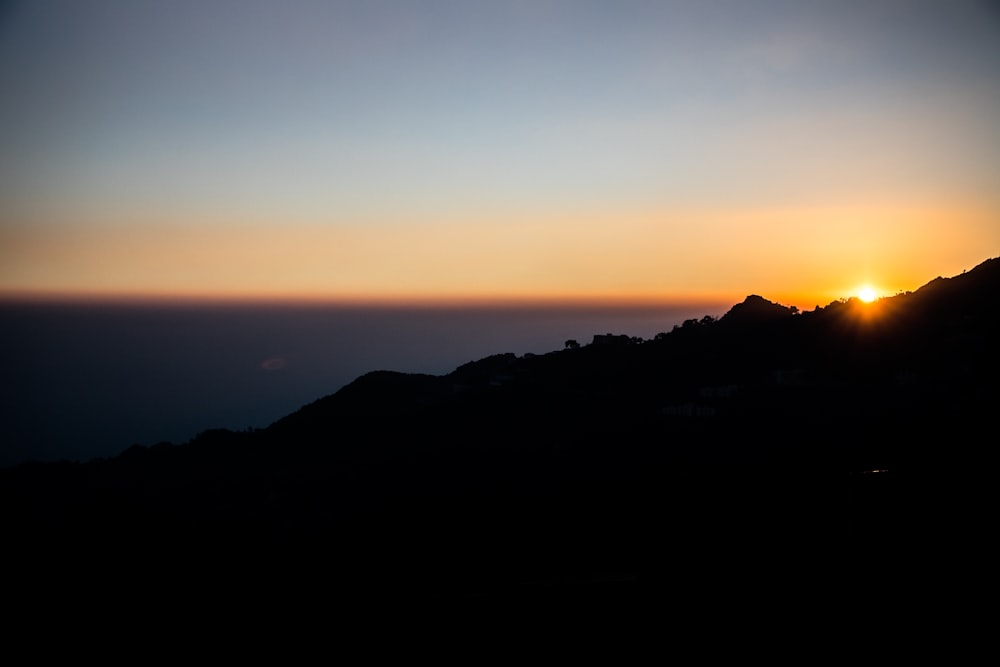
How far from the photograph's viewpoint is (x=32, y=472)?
18.5m

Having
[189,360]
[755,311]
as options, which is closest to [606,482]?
[755,311]

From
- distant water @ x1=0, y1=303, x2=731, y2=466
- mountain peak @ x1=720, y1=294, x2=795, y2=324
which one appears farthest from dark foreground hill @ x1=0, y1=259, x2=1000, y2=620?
distant water @ x1=0, y1=303, x2=731, y2=466

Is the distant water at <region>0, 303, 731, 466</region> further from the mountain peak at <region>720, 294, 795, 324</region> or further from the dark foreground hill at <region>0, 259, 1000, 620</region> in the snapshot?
the dark foreground hill at <region>0, 259, 1000, 620</region>

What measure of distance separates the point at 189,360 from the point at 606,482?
2611 inches

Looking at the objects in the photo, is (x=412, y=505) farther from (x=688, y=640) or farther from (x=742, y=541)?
(x=688, y=640)

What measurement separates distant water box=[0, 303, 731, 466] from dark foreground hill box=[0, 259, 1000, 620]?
9806 millimetres

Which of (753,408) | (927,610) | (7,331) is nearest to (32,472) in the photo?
(753,408)

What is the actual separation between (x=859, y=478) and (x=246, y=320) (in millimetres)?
114453

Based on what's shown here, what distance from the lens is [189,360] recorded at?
2749 inches

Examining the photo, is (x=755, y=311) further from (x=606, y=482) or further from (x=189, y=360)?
(x=189, y=360)

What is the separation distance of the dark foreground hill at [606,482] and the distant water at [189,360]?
32.2 ft

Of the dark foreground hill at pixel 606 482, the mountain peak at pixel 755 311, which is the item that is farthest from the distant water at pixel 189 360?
the dark foreground hill at pixel 606 482

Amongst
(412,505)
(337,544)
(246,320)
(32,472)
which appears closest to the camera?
(337,544)

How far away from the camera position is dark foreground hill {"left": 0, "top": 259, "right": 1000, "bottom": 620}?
444 centimetres
